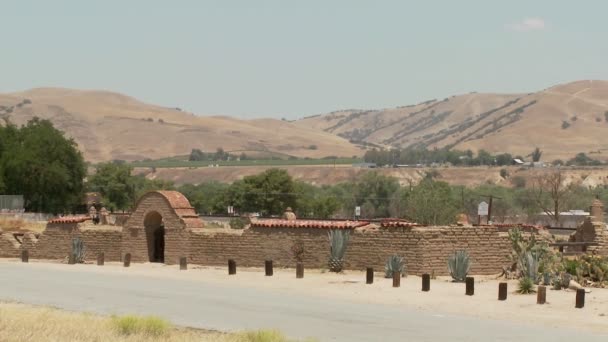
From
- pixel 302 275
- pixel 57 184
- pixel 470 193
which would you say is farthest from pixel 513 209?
pixel 302 275

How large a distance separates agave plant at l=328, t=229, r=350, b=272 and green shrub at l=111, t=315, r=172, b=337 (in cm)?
1491

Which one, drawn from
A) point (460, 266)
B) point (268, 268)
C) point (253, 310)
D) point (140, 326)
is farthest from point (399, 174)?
point (140, 326)

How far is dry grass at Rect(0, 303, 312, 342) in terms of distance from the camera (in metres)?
19.0

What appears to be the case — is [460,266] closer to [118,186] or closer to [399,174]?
[118,186]

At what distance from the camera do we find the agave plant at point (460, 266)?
31688 millimetres

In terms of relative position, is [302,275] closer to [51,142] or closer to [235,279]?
[235,279]

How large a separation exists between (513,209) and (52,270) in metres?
58.3


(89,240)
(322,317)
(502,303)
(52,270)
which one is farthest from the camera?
(89,240)

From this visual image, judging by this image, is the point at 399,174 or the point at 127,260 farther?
the point at 399,174

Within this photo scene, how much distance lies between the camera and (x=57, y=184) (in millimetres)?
71188

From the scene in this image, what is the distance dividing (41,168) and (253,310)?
47.7 meters

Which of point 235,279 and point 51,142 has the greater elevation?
point 51,142

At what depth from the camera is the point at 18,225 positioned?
57219mm

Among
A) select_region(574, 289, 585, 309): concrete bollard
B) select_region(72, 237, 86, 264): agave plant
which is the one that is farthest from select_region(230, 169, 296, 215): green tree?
select_region(574, 289, 585, 309): concrete bollard
